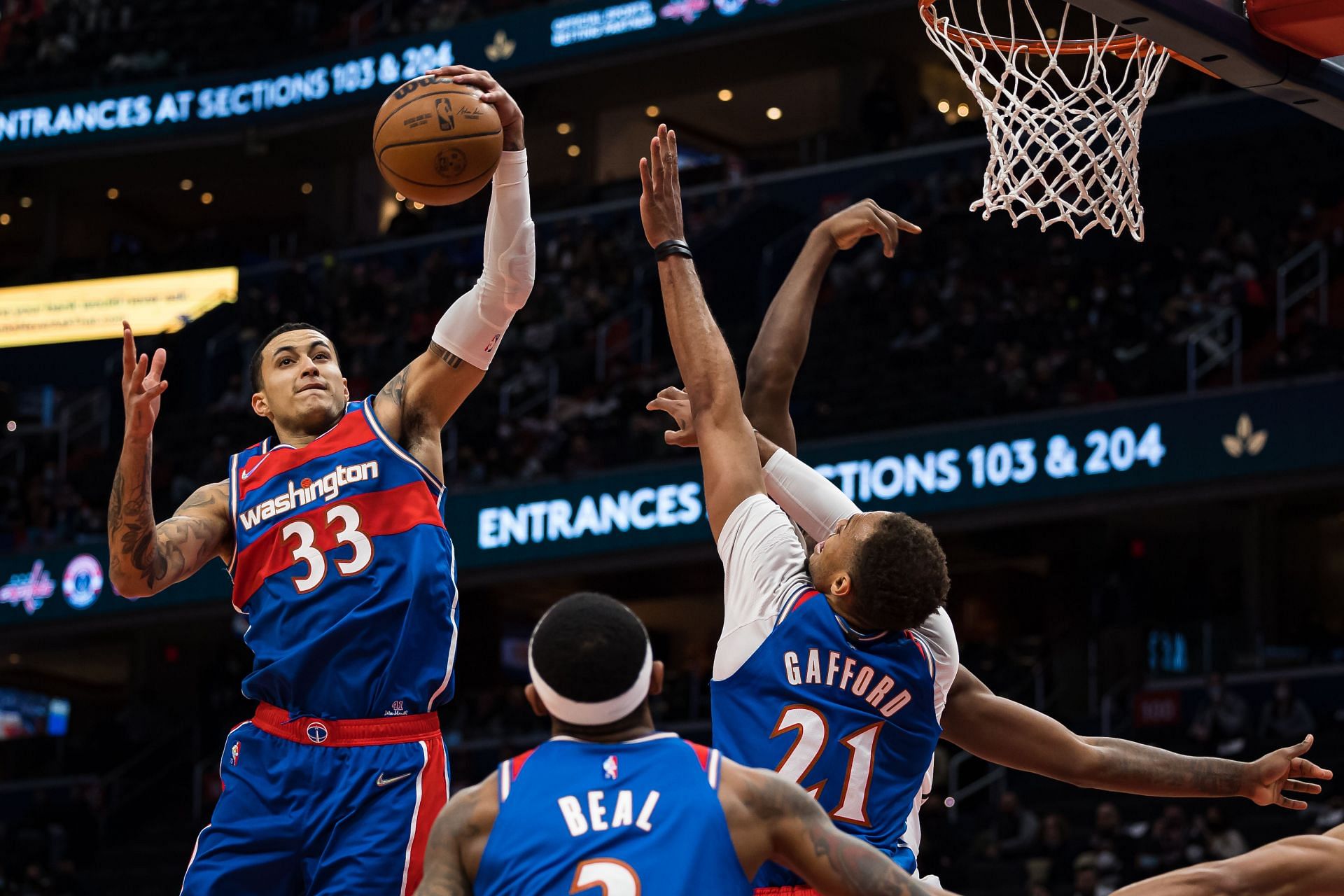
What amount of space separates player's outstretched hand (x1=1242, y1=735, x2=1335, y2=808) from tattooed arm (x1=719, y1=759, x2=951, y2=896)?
1.82 m

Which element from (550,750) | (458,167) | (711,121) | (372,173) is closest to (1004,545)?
(711,121)

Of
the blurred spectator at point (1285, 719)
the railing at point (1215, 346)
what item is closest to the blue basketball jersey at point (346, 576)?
the blurred spectator at point (1285, 719)

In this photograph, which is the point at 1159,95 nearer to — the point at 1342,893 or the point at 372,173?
the point at 372,173

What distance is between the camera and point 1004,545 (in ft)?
70.0


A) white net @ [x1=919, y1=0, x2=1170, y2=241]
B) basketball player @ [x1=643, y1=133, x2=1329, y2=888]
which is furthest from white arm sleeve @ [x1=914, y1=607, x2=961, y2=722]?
white net @ [x1=919, y1=0, x2=1170, y2=241]

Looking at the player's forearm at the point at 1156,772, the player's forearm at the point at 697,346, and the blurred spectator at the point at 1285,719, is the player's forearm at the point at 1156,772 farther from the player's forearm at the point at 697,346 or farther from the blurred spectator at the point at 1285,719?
the blurred spectator at the point at 1285,719

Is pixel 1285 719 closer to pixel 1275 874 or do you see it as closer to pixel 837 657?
pixel 1275 874

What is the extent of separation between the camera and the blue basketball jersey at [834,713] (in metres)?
4.32

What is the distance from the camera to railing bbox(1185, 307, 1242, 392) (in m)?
16.2

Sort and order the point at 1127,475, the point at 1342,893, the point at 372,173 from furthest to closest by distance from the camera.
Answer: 1. the point at 372,173
2. the point at 1127,475
3. the point at 1342,893

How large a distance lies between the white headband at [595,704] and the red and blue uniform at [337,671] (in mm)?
1506

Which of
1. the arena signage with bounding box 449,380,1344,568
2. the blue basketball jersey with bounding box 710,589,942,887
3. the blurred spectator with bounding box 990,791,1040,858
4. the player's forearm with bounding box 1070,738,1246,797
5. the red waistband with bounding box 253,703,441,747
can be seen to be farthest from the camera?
the arena signage with bounding box 449,380,1344,568

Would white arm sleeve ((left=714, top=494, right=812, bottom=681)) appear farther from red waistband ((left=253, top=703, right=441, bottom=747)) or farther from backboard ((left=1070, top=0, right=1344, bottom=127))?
backboard ((left=1070, top=0, right=1344, bottom=127))

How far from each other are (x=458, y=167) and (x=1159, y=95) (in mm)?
17705
